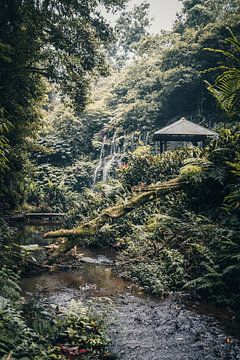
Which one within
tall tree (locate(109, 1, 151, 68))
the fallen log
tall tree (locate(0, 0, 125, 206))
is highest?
tall tree (locate(109, 1, 151, 68))

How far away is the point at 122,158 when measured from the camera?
25.8 meters

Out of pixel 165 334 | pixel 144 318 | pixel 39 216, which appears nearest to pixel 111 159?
pixel 39 216

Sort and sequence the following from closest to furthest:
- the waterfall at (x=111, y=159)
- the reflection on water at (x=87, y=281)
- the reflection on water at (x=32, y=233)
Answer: the reflection on water at (x=87, y=281) < the reflection on water at (x=32, y=233) < the waterfall at (x=111, y=159)

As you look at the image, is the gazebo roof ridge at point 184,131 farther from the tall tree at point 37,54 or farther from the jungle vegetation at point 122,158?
the tall tree at point 37,54

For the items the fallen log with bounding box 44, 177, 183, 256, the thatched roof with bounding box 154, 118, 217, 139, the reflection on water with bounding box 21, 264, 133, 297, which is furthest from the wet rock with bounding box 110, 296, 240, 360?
the thatched roof with bounding box 154, 118, 217, 139

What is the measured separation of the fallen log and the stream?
74cm

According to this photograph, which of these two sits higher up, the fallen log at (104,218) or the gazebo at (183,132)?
the gazebo at (183,132)

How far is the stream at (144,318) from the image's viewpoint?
158 inches

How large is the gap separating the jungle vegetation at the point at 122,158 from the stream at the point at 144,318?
14.2 inches

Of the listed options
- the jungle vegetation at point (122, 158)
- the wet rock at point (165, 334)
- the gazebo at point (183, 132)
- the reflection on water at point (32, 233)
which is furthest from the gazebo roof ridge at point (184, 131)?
the wet rock at point (165, 334)

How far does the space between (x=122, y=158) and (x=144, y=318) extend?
2114 centimetres

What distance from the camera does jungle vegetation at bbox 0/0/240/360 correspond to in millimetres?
4895

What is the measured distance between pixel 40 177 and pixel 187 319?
22424 millimetres

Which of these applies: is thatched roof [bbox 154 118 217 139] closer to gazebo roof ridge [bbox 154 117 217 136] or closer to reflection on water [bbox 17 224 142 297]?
gazebo roof ridge [bbox 154 117 217 136]
